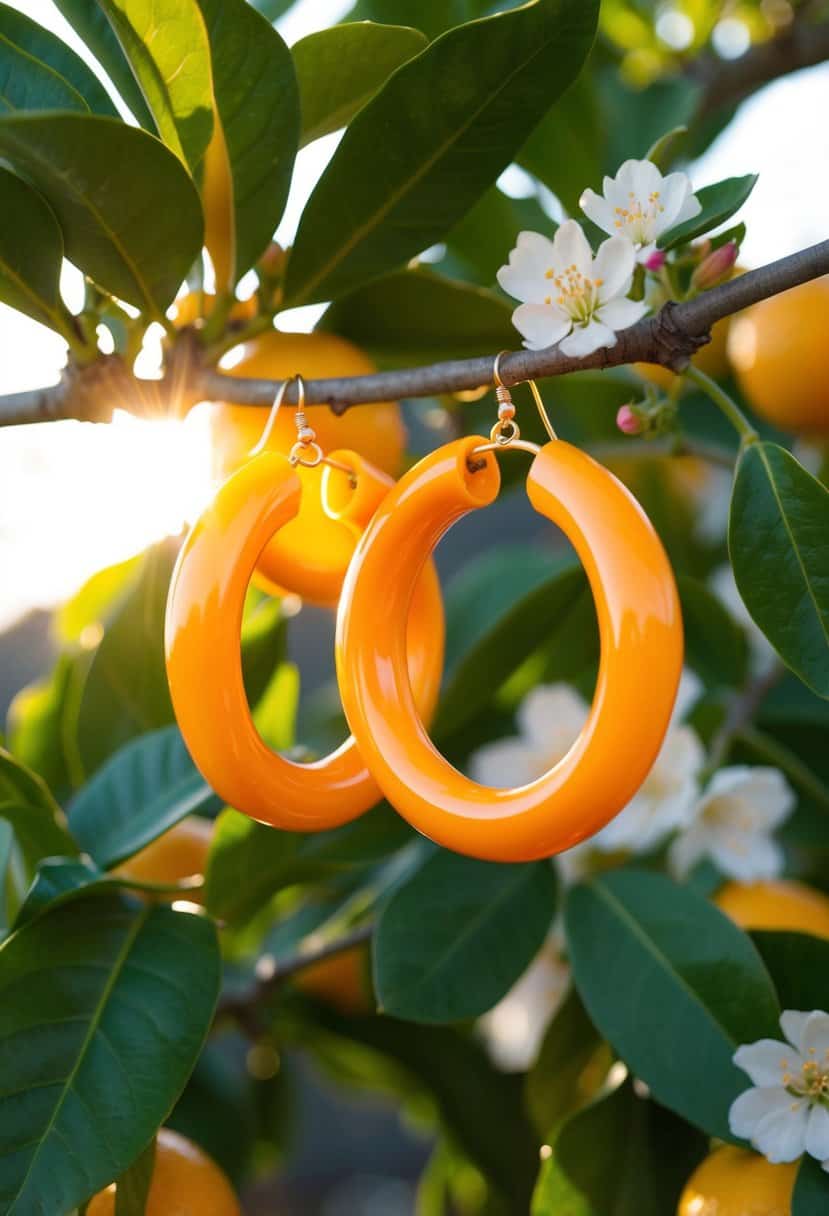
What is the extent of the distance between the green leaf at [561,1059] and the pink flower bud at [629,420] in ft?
1.42

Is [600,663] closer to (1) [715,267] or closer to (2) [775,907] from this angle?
(1) [715,267]

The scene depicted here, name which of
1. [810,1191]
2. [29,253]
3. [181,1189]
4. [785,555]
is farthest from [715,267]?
[181,1189]

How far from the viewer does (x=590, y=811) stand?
0.52 metres

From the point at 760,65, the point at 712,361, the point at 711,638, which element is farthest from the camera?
the point at 760,65

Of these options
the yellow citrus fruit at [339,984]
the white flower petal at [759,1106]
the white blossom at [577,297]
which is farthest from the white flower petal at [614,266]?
the yellow citrus fruit at [339,984]

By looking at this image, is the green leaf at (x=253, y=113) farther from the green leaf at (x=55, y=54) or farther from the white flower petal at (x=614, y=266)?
the white flower petal at (x=614, y=266)

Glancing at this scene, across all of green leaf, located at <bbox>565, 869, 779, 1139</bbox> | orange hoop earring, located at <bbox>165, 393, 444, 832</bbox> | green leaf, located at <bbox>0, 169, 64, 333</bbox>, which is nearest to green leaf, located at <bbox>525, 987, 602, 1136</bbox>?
green leaf, located at <bbox>565, 869, 779, 1139</bbox>

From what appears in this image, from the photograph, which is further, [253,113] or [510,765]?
[510,765]

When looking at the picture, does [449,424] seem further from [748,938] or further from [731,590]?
[748,938]

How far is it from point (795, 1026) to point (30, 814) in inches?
17.9

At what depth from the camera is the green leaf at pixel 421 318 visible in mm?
784

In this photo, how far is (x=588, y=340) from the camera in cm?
56

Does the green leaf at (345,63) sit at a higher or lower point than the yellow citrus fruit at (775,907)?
higher

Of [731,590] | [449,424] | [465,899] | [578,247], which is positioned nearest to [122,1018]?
[465,899]
